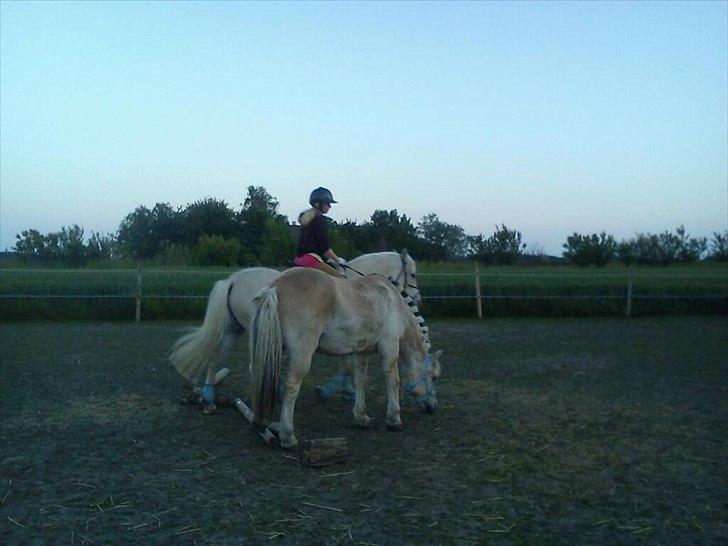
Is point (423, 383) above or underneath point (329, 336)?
underneath

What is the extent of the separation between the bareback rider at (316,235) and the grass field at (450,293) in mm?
9707

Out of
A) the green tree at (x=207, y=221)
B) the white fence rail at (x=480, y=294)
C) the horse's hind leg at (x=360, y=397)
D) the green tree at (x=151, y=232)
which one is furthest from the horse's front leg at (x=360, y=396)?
the green tree at (x=151, y=232)

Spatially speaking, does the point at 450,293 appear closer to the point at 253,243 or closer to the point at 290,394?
the point at 253,243

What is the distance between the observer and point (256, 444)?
5.76 meters

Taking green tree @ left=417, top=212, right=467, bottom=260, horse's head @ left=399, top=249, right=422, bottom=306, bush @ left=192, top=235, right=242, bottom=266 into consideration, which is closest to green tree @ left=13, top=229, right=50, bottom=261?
bush @ left=192, top=235, right=242, bottom=266

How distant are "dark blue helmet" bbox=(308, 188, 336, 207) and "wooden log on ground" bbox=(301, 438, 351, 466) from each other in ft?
7.93

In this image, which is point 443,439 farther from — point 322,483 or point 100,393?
point 100,393

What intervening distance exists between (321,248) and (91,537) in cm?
353

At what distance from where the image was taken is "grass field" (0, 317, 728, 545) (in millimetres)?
4020

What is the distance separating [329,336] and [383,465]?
115 centimetres

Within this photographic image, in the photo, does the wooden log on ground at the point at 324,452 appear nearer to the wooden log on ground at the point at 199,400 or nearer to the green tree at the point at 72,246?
the wooden log on ground at the point at 199,400

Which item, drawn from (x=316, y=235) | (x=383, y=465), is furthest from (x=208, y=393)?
(x=383, y=465)

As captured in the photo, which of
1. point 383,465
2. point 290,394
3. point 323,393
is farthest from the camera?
point 323,393

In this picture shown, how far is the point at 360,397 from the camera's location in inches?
253
